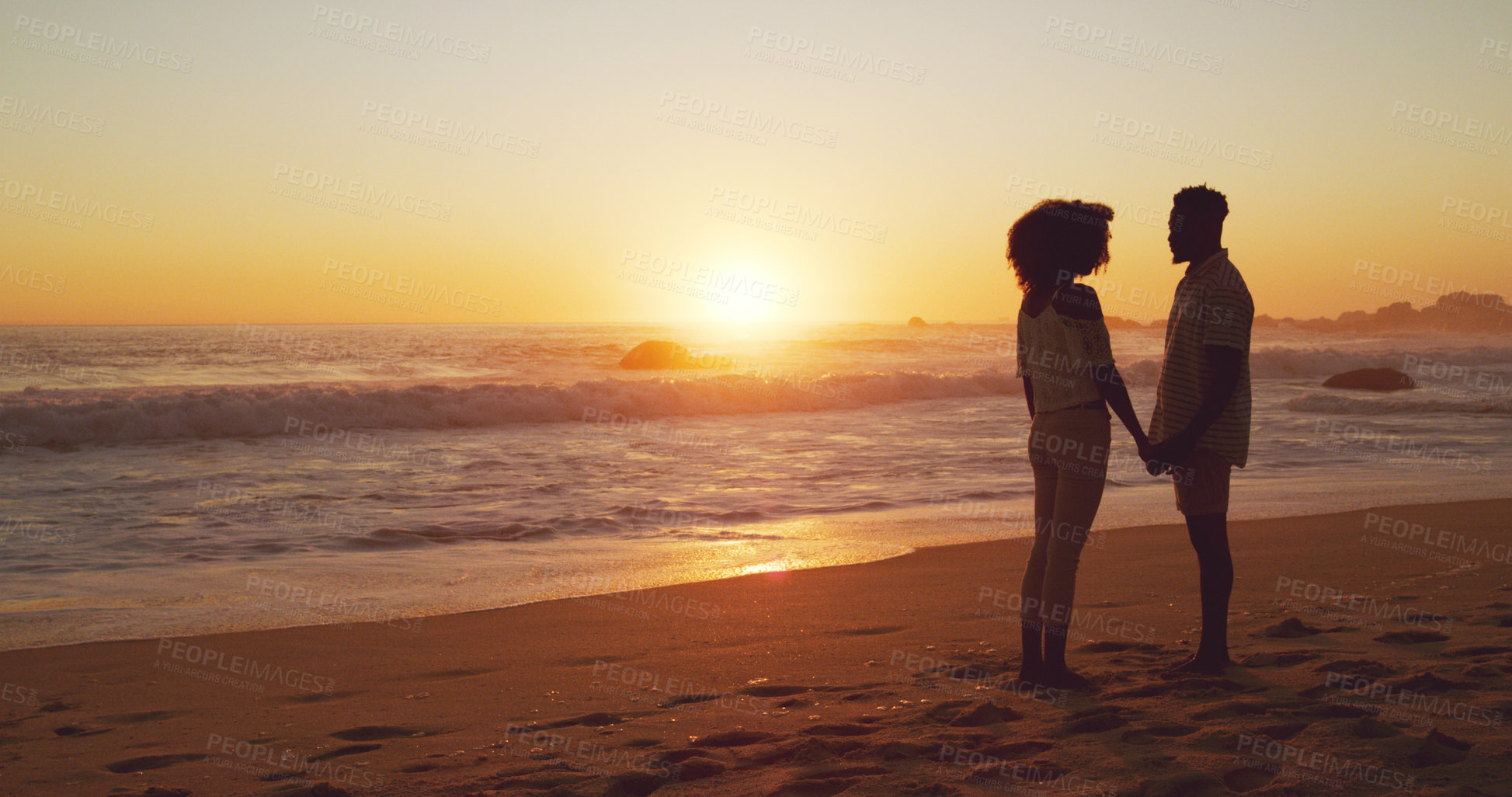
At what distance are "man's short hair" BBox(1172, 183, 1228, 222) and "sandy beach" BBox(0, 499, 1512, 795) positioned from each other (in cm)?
Result: 185

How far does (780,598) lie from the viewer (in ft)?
18.2

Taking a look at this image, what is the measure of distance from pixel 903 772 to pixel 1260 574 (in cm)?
398

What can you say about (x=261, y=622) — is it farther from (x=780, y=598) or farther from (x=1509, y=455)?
(x=1509, y=455)

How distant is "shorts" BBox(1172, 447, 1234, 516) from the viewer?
3.53m
